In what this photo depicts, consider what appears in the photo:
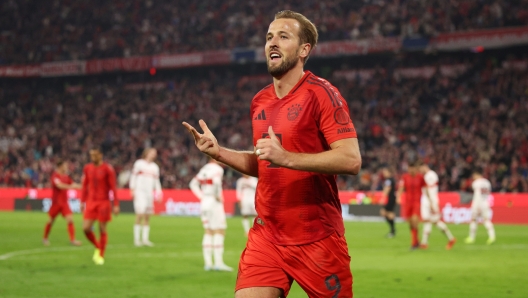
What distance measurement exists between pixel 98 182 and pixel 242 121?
26123 mm

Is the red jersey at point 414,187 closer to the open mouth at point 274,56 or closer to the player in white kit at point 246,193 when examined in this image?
the player in white kit at point 246,193

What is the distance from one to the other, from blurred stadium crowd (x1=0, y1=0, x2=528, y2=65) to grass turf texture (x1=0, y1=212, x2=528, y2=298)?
16.9 meters

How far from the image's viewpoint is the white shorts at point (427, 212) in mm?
17995

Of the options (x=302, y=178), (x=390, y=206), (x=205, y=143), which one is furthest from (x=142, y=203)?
(x=302, y=178)

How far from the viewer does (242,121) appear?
41.1m

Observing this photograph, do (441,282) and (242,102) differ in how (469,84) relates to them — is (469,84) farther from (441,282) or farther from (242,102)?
(441,282)

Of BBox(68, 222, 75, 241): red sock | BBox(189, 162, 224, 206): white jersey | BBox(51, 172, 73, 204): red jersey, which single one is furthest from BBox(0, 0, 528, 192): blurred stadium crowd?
BBox(189, 162, 224, 206): white jersey

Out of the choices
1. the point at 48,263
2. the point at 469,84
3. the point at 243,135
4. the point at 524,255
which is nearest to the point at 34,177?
the point at 243,135

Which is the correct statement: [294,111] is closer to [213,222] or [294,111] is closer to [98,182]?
[213,222]

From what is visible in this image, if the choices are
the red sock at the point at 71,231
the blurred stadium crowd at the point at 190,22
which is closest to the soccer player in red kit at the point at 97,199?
the red sock at the point at 71,231

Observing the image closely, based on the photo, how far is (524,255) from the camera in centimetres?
1686

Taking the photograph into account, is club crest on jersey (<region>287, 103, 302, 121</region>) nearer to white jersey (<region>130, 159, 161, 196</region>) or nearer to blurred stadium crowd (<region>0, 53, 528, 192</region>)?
white jersey (<region>130, 159, 161, 196</region>)

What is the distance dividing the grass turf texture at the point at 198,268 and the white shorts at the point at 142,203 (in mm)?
961

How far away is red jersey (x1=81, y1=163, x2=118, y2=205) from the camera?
49.4 ft
